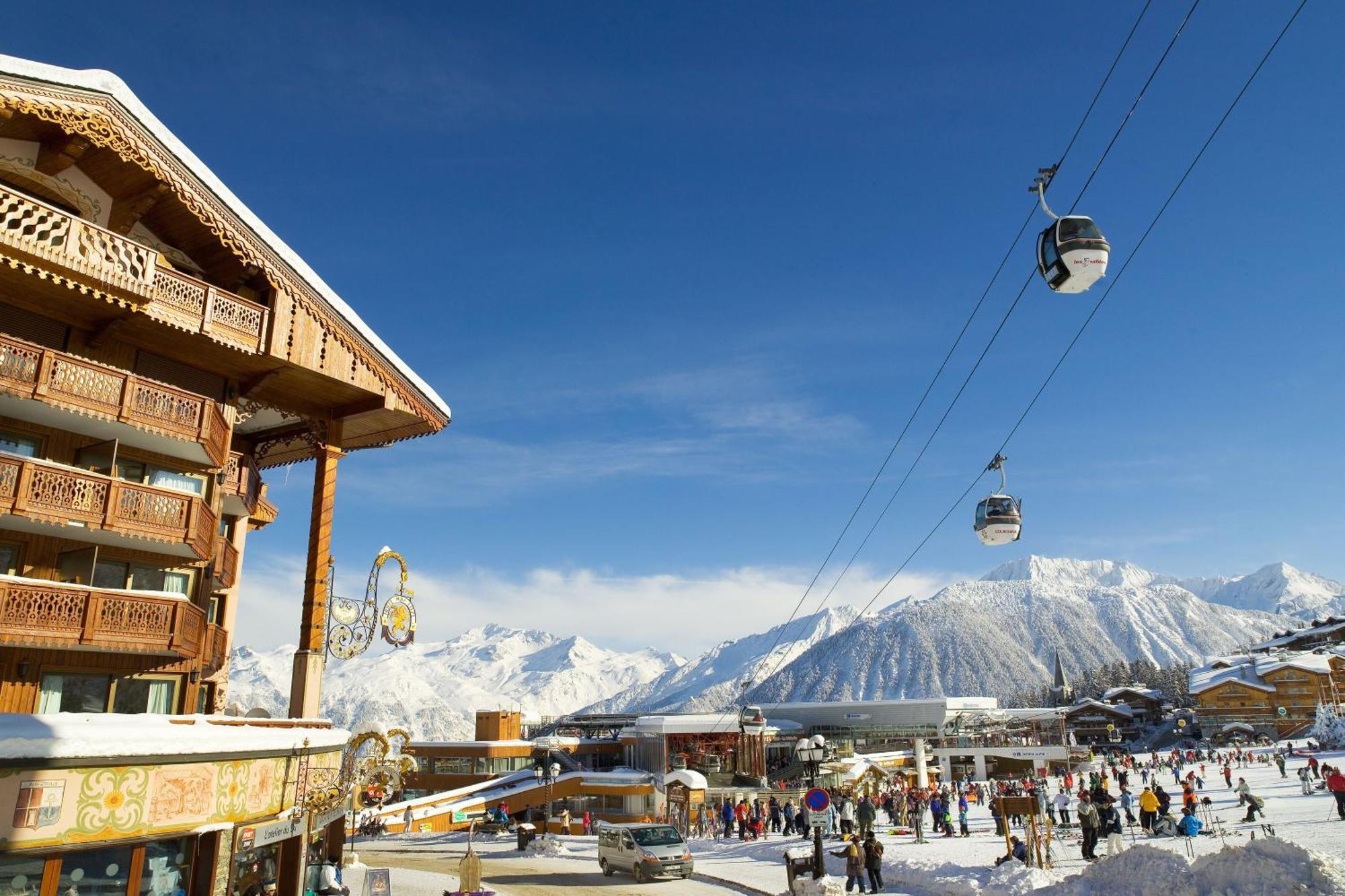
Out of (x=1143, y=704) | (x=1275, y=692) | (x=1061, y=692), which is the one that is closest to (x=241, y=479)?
(x=1275, y=692)

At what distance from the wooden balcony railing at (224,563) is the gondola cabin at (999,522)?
60.7 feet

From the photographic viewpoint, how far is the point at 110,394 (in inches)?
704

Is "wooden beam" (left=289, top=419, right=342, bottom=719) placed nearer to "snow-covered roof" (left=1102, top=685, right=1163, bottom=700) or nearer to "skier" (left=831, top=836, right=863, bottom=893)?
"skier" (left=831, top=836, right=863, bottom=893)

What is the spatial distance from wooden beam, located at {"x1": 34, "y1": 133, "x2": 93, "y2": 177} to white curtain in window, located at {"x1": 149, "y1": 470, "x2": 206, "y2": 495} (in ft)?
21.9

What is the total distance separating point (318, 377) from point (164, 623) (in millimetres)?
6695

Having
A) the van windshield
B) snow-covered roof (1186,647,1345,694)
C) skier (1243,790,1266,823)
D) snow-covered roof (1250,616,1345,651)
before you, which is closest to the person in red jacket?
skier (1243,790,1266,823)

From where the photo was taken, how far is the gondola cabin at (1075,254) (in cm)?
1256

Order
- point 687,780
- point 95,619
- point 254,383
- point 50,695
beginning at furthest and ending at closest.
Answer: point 687,780
point 254,383
point 50,695
point 95,619

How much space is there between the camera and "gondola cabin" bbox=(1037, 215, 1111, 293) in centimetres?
1256

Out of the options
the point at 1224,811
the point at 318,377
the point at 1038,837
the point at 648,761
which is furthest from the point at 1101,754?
→ the point at 318,377

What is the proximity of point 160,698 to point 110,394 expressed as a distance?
7207 millimetres

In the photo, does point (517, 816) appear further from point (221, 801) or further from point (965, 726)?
point (221, 801)

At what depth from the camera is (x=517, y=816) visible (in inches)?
2345

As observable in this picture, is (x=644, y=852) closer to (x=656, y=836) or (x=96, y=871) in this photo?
(x=656, y=836)
